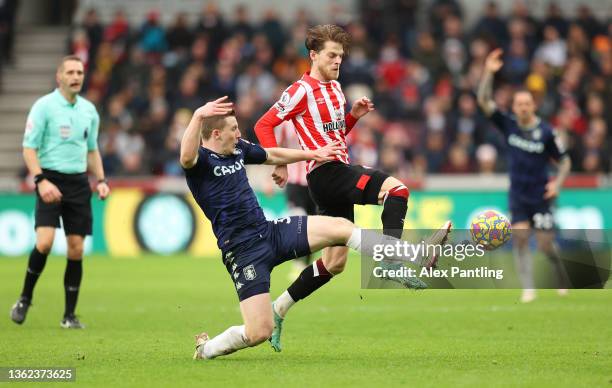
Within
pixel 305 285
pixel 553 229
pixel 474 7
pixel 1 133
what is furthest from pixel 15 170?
pixel 305 285

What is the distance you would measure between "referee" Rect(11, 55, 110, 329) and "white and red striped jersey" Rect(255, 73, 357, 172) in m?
2.41

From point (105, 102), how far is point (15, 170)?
265 cm

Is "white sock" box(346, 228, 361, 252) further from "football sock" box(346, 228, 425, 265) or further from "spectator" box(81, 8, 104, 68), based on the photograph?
"spectator" box(81, 8, 104, 68)

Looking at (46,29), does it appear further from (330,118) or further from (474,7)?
(330,118)

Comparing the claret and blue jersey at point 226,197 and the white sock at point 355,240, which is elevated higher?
the claret and blue jersey at point 226,197

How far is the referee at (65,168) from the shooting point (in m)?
10.9

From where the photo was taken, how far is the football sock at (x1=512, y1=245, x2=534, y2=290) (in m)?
13.4

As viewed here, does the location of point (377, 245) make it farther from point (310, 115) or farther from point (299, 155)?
point (310, 115)

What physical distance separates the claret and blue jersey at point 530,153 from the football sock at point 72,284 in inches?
210

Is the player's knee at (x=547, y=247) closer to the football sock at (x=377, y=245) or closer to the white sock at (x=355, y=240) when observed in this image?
the football sock at (x=377, y=245)

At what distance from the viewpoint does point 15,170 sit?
25.8 meters

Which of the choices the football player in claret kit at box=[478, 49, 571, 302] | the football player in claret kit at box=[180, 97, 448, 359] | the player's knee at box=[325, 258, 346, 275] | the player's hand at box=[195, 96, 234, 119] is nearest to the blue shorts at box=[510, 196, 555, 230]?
the football player in claret kit at box=[478, 49, 571, 302]

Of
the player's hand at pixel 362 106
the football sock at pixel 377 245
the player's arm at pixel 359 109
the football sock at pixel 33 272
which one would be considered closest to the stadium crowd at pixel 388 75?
the football sock at pixel 33 272

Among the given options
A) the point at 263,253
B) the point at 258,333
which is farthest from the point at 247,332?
the point at 263,253
